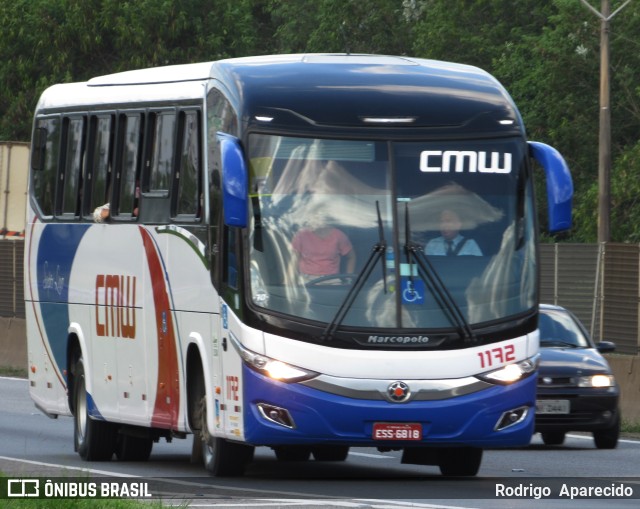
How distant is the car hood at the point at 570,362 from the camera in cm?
2050

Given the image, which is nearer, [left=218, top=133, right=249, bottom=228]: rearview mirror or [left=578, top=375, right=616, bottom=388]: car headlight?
[left=218, top=133, right=249, bottom=228]: rearview mirror

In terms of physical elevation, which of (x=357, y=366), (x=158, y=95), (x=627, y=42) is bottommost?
(x=627, y=42)

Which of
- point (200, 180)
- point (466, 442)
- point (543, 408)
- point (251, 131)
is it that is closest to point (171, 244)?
point (200, 180)

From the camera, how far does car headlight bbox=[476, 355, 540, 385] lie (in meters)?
14.5

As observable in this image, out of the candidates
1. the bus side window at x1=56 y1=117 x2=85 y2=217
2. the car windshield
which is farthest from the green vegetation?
the bus side window at x1=56 y1=117 x2=85 y2=217

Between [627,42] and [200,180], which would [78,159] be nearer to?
[200,180]

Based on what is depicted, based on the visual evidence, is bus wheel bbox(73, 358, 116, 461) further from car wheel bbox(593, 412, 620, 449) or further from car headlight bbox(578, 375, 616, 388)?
car wheel bbox(593, 412, 620, 449)

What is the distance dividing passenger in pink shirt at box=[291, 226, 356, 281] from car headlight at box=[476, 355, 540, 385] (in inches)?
49.1

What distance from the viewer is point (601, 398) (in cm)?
2042

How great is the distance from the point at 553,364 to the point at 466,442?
6294 mm

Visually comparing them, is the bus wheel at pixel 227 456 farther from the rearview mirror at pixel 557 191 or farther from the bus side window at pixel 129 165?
the rearview mirror at pixel 557 191

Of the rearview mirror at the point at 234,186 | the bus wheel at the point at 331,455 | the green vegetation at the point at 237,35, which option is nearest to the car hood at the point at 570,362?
the bus wheel at the point at 331,455

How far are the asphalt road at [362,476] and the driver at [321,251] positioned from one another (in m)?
1.58

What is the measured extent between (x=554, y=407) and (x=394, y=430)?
6.40 meters
